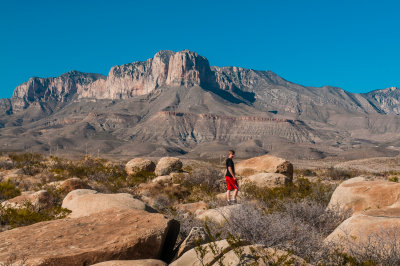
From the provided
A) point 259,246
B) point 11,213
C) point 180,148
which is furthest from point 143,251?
point 180,148

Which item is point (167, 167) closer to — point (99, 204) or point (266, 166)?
point (266, 166)

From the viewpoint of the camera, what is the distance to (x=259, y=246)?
4.62 meters

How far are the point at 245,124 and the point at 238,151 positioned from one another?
149 feet

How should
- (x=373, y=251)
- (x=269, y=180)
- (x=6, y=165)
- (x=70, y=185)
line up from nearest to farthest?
(x=373, y=251) < (x=70, y=185) < (x=269, y=180) < (x=6, y=165)

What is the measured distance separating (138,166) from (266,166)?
820cm

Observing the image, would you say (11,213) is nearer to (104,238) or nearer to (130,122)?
(104,238)

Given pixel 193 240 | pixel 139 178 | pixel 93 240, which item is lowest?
pixel 139 178

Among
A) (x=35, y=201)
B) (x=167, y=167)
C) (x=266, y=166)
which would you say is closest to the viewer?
(x=35, y=201)

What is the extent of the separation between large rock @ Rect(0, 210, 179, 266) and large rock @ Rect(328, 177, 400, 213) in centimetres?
508

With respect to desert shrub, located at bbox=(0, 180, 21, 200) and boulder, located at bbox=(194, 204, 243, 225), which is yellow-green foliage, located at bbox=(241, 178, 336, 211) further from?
desert shrub, located at bbox=(0, 180, 21, 200)

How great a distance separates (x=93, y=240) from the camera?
5.17m

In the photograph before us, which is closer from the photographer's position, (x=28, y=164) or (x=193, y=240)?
(x=193, y=240)

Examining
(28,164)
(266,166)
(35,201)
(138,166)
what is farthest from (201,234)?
(28,164)

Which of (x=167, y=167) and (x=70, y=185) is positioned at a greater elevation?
(x=70, y=185)
